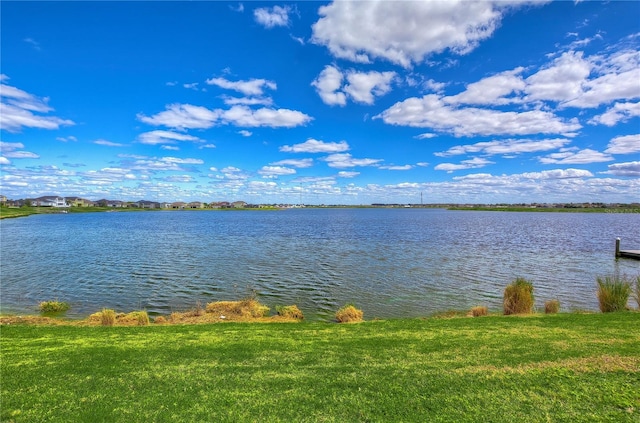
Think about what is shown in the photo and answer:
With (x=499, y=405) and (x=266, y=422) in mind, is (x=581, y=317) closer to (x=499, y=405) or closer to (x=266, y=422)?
(x=499, y=405)

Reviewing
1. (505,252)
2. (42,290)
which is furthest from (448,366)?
(505,252)

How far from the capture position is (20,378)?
623 centimetres

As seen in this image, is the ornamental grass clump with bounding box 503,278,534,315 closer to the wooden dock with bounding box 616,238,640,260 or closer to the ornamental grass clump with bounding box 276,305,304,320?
the ornamental grass clump with bounding box 276,305,304,320

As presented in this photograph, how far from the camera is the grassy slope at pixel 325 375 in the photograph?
5168mm

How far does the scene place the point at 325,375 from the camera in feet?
21.0

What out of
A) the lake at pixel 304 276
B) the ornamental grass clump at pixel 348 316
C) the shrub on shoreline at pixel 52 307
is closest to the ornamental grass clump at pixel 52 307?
the shrub on shoreline at pixel 52 307

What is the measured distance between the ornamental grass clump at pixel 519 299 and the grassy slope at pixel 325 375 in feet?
14.7

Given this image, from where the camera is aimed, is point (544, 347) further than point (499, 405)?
Yes

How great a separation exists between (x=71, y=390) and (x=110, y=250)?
36.7 m

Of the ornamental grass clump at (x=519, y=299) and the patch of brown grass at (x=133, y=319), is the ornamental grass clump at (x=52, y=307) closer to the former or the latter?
the patch of brown grass at (x=133, y=319)

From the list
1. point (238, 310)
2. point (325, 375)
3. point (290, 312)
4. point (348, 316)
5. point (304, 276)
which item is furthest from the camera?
point (304, 276)

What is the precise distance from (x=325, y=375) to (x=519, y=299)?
11250 mm

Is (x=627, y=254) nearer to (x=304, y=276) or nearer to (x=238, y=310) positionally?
(x=304, y=276)

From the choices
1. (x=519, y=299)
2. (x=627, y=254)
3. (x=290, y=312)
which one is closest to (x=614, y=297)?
(x=519, y=299)
